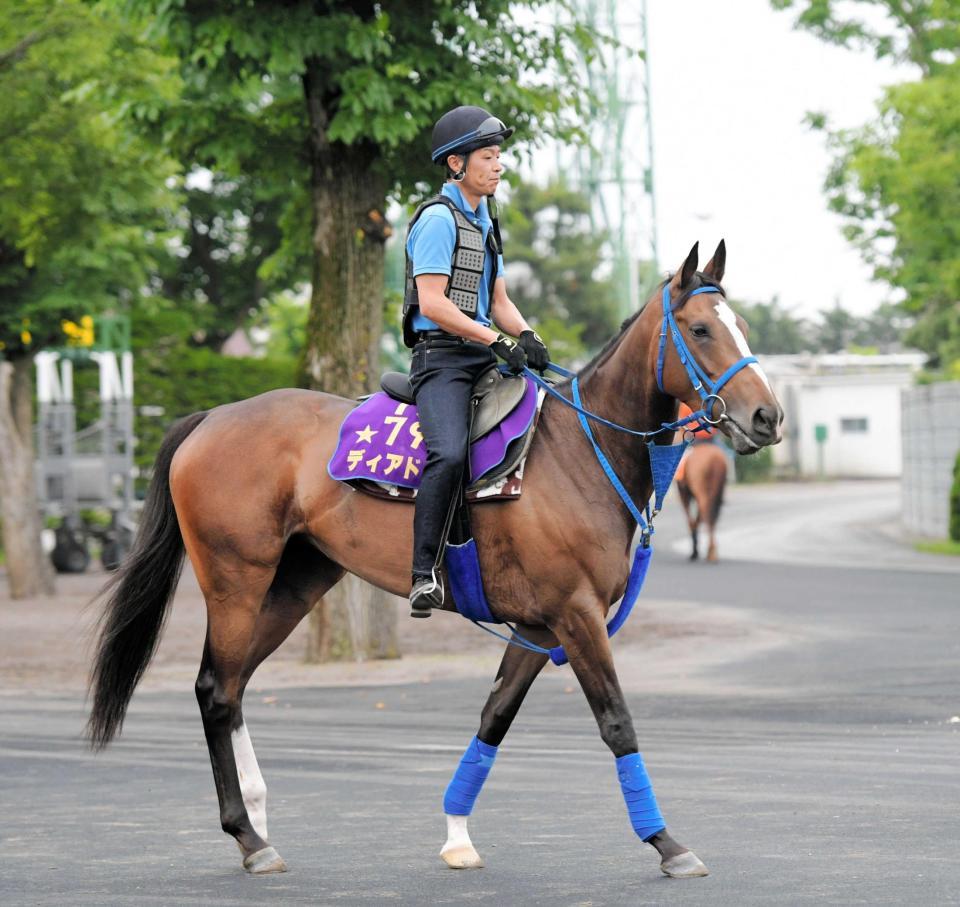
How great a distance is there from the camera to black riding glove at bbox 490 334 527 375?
22.8ft

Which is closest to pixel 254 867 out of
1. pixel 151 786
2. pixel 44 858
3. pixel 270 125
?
pixel 44 858

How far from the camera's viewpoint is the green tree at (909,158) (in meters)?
25.4

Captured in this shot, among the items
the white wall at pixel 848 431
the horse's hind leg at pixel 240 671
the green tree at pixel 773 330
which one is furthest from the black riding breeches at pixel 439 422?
the green tree at pixel 773 330

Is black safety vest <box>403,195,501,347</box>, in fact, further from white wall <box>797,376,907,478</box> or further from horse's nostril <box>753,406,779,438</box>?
white wall <box>797,376,907,478</box>

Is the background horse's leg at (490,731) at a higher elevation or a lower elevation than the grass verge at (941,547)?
higher

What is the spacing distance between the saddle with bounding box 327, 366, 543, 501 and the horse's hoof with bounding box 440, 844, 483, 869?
1.41 meters

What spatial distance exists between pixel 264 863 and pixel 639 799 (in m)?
1.53

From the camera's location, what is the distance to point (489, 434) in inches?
276

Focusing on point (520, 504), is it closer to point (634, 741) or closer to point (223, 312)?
point (634, 741)

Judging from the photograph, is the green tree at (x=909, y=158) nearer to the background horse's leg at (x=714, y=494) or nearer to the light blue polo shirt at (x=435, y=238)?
the background horse's leg at (x=714, y=494)

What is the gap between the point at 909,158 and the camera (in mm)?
25734

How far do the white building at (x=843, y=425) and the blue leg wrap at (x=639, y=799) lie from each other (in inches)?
2555

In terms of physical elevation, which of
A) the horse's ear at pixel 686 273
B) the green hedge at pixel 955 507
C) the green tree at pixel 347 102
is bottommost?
the green hedge at pixel 955 507

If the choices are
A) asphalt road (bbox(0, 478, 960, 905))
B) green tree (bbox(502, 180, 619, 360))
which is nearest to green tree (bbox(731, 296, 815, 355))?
green tree (bbox(502, 180, 619, 360))
